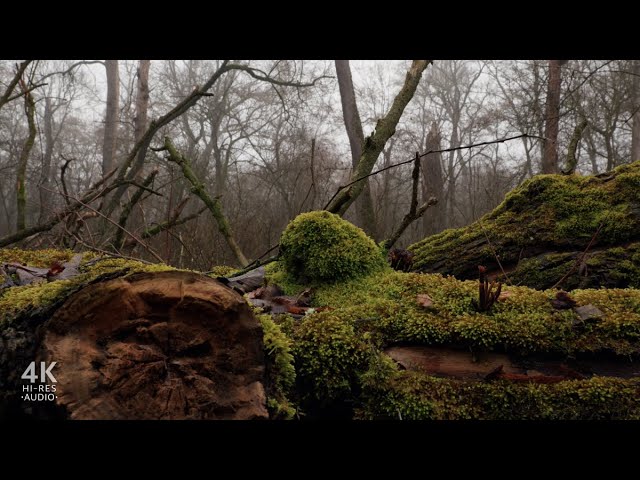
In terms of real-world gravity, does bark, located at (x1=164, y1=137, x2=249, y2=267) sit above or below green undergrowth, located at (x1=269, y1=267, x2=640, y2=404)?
above

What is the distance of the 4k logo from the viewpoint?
4.54ft

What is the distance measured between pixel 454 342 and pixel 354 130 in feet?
30.4

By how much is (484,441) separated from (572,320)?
782 mm

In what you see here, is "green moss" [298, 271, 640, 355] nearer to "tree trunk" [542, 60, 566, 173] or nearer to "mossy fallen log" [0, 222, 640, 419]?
"mossy fallen log" [0, 222, 640, 419]

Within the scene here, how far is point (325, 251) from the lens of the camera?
114 inches

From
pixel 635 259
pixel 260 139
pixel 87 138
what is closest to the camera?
pixel 635 259

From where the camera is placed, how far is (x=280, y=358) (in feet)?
5.40

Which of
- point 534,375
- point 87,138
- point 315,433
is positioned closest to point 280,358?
point 315,433

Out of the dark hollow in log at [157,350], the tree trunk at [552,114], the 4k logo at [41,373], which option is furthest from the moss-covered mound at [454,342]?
the tree trunk at [552,114]

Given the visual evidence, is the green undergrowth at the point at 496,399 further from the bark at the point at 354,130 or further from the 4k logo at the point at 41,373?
the bark at the point at 354,130

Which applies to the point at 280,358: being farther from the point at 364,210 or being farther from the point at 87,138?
the point at 87,138

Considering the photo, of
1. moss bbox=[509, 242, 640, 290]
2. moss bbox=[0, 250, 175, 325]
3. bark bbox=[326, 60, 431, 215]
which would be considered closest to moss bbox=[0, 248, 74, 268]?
moss bbox=[0, 250, 175, 325]

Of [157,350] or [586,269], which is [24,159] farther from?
[586,269]

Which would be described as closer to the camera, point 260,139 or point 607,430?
point 607,430
